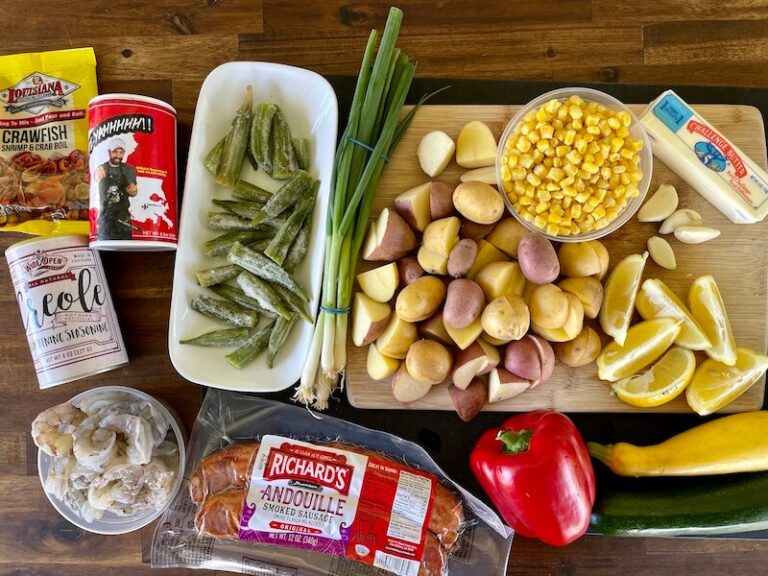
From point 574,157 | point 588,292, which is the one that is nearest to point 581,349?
point 588,292

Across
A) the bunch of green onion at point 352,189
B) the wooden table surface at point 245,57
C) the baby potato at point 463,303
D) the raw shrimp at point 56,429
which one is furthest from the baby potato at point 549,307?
the raw shrimp at point 56,429

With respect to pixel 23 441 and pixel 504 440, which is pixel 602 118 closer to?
pixel 504 440

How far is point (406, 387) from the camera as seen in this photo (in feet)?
4.42

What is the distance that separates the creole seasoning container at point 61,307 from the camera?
131cm

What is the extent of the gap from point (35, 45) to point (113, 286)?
703mm

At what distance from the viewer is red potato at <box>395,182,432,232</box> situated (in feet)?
4.40

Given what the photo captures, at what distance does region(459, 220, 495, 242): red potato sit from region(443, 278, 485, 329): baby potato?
14 centimetres

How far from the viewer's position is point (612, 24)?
151 centimetres

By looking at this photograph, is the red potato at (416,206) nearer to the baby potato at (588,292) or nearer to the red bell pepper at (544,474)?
the baby potato at (588,292)

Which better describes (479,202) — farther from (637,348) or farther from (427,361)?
(637,348)

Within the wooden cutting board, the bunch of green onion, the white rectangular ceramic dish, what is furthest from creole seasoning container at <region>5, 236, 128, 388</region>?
the wooden cutting board

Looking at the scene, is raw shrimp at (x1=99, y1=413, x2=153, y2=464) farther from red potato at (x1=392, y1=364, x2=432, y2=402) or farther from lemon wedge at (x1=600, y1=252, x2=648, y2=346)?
lemon wedge at (x1=600, y1=252, x2=648, y2=346)

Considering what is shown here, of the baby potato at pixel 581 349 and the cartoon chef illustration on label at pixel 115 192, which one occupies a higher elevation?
the cartoon chef illustration on label at pixel 115 192

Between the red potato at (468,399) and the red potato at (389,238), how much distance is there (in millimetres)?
366
